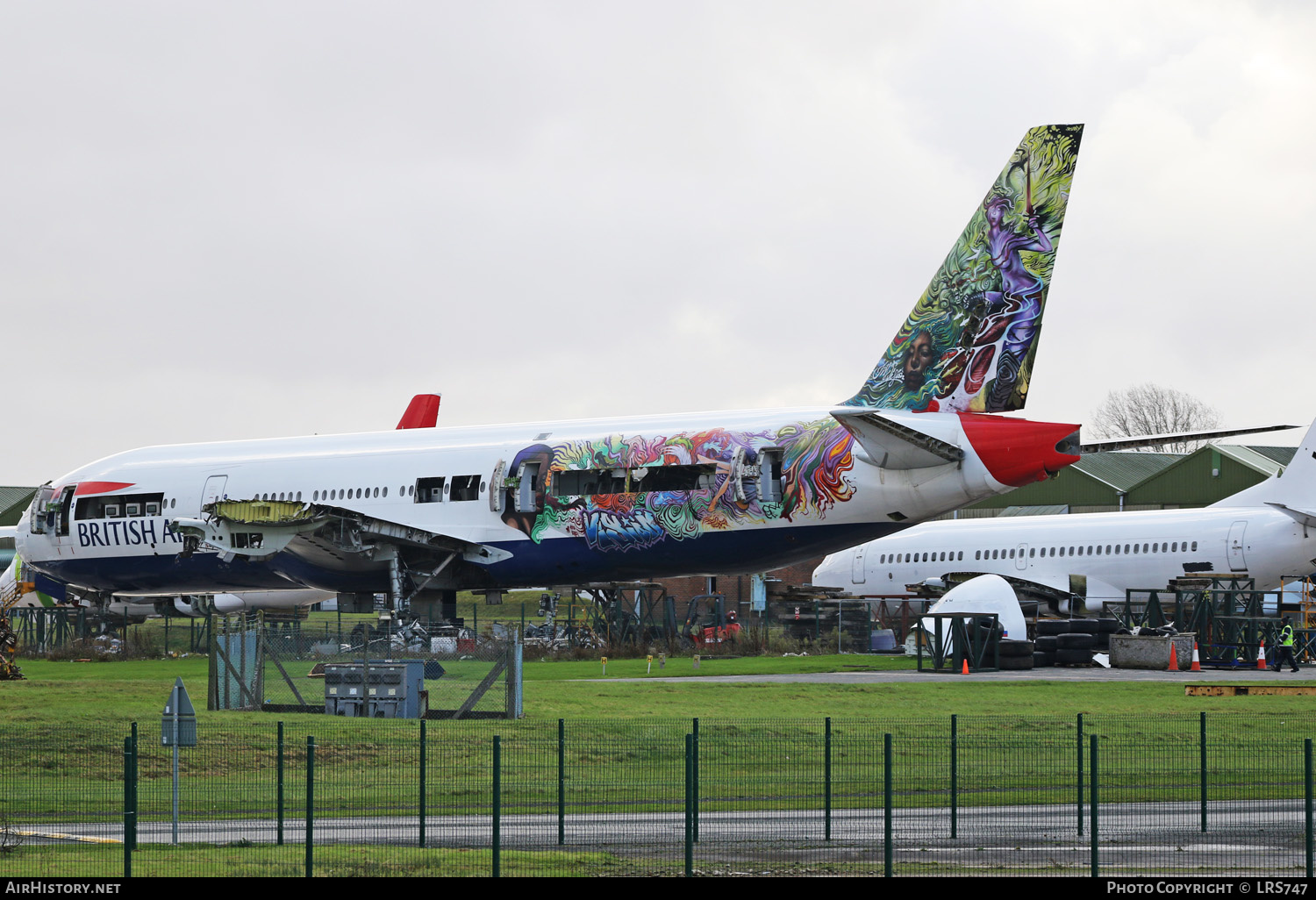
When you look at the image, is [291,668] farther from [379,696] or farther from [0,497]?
[0,497]

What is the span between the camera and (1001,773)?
21.0m

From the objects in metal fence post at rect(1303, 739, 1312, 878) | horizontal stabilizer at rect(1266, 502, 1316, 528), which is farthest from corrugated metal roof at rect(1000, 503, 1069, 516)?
metal fence post at rect(1303, 739, 1312, 878)

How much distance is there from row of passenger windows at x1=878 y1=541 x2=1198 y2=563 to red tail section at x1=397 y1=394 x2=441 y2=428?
15530mm

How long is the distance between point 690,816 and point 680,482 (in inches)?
744

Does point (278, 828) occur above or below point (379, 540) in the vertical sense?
below

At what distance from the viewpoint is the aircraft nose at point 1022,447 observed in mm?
29812

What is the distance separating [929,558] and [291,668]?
28.1 metres

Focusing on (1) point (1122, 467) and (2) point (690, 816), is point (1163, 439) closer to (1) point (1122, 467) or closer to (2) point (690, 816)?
(2) point (690, 816)

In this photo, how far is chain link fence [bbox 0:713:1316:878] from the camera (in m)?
14.0

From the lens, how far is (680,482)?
32.6 meters

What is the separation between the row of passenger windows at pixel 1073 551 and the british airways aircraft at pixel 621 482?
1736cm

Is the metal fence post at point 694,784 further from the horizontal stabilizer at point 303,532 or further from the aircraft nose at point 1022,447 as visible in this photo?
the horizontal stabilizer at point 303,532

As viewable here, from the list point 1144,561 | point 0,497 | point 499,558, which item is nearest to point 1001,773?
point 499,558

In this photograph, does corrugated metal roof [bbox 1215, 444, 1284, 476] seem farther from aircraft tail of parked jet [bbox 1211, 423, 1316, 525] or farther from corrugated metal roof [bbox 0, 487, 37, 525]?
corrugated metal roof [bbox 0, 487, 37, 525]
